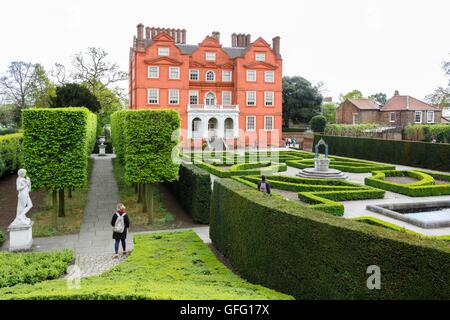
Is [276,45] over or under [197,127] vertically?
over

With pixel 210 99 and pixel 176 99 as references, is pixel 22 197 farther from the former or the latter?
pixel 210 99

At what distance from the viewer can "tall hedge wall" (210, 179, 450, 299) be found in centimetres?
551

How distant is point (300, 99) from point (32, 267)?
5946cm

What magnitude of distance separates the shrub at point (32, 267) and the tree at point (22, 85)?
51954 millimetres

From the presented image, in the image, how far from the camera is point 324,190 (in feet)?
65.4

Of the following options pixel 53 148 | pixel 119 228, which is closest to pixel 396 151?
pixel 53 148

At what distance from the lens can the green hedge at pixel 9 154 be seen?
23.9m

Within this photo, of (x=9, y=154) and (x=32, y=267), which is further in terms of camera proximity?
(x=9, y=154)

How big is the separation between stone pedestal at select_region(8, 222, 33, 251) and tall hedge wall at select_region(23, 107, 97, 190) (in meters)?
2.55

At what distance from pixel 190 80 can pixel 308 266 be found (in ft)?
153

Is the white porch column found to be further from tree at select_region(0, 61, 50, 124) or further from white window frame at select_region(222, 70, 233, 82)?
tree at select_region(0, 61, 50, 124)

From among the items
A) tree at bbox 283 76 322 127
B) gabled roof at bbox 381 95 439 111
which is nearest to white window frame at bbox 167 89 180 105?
tree at bbox 283 76 322 127

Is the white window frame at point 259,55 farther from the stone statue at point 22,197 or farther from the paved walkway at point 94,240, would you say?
the stone statue at point 22,197
